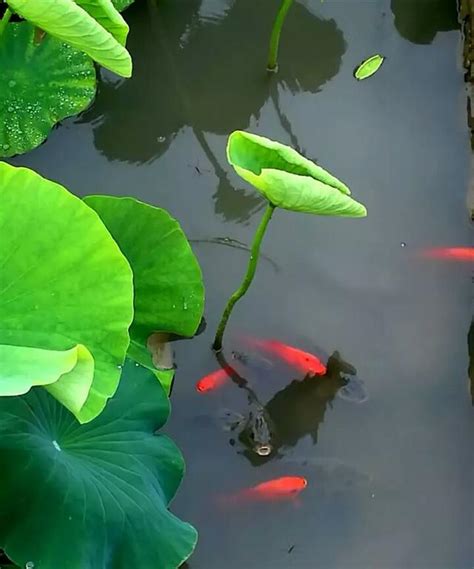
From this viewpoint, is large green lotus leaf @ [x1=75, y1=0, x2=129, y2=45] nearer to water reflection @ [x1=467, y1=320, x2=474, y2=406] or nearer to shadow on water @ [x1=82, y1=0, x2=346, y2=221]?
shadow on water @ [x1=82, y1=0, x2=346, y2=221]

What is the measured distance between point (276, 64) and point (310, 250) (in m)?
0.69

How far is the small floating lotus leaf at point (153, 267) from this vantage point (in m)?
1.97

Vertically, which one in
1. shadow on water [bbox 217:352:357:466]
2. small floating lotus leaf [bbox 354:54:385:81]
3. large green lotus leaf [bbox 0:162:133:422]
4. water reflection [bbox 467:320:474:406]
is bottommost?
water reflection [bbox 467:320:474:406]

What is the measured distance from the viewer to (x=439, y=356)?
7.73 ft

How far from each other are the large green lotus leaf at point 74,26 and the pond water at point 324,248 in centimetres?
97

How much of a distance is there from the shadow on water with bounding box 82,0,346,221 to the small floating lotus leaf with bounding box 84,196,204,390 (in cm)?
55

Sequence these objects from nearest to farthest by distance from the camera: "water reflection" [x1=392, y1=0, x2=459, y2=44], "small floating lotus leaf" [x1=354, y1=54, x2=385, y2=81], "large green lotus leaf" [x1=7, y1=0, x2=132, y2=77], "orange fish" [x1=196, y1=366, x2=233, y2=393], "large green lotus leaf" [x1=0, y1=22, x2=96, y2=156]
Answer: "large green lotus leaf" [x1=7, y1=0, x2=132, y2=77], "orange fish" [x1=196, y1=366, x2=233, y2=393], "large green lotus leaf" [x1=0, y1=22, x2=96, y2=156], "small floating lotus leaf" [x1=354, y1=54, x2=385, y2=81], "water reflection" [x1=392, y1=0, x2=459, y2=44]

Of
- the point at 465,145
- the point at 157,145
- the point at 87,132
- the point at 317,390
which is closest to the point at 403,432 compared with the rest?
the point at 317,390

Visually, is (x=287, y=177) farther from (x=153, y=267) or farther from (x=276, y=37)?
(x=276, y=37)

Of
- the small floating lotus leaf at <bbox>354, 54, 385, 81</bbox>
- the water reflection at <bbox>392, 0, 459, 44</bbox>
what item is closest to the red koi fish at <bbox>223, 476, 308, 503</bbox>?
the small floating lotus leaf at <bbox>354, 54, 385, 81</bbox>

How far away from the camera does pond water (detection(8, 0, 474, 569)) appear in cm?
216

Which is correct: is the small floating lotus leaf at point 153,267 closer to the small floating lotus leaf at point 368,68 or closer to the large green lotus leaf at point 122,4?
the large green lotus leaf at point 122,4

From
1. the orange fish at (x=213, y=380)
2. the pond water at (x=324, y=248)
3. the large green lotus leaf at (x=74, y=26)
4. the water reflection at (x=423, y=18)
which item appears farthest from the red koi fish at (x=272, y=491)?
the water reflection at (x=423, y=18)

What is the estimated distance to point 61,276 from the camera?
5.02 feet
